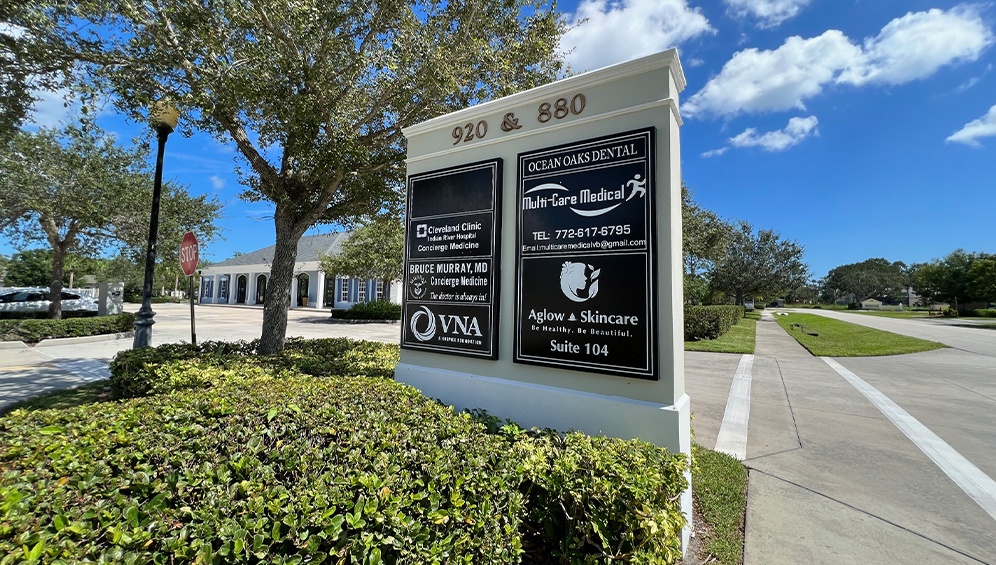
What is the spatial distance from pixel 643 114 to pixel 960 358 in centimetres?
1583

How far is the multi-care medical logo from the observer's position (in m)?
3.24

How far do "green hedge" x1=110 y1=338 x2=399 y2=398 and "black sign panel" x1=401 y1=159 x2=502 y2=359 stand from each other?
109 cm

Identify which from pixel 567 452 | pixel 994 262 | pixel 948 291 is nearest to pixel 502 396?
pixel 567 452

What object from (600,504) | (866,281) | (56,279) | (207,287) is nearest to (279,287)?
(600,504)

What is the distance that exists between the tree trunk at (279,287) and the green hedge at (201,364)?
0.55 meters

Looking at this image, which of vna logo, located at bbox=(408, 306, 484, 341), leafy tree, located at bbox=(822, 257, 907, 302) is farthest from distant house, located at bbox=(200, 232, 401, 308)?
leafy tree, located at bbox=(822, 257, 907, 302)

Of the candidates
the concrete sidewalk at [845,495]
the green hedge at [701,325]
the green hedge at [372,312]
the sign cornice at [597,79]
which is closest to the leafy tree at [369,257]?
the green hedge at [372,312]

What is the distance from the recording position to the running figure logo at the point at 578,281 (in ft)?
11.0

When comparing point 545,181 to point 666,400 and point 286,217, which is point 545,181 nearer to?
point 666,400

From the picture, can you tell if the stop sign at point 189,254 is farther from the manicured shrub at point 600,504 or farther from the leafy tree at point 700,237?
the leafy tree at point 700,237

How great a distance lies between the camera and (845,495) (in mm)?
3820

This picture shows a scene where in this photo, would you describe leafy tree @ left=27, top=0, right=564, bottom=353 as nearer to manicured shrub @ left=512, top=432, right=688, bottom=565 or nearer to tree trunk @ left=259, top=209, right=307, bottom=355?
tree trunk @ left=259, top=209, right=307, bottom=355

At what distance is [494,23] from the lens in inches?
289

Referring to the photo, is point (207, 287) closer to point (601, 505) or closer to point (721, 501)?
point (721, 501)
